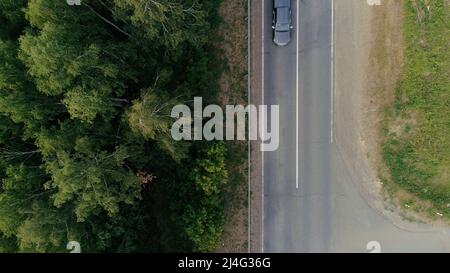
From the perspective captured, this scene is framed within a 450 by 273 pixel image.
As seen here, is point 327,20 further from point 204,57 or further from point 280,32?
point 204,57

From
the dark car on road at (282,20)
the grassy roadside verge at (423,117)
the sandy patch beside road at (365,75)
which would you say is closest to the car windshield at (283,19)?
the dark car on road at (282,20)

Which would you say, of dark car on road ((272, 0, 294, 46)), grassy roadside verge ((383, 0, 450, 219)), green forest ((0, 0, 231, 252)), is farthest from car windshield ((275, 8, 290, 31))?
grassy roadside verge ((383, 0, 450, 219))

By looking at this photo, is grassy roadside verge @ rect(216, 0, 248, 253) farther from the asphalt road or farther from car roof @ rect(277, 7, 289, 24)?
car roof @ rect(277, 7, 289, 24)

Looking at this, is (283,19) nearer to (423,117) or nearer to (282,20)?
(282,20)

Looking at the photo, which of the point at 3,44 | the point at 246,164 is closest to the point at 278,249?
the point at 246,164

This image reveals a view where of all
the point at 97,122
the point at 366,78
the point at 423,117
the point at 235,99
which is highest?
the point at 366,78

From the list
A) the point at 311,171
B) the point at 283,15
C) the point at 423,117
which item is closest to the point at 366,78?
the point at 423,117
